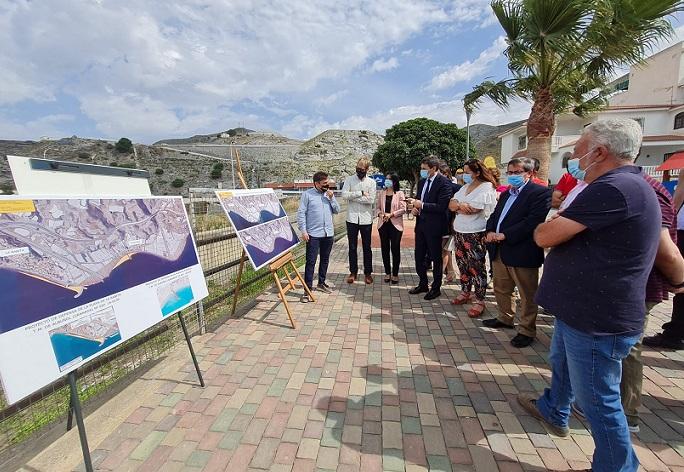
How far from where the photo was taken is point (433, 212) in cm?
455

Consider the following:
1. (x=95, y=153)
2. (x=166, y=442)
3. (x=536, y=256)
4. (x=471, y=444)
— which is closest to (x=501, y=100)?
(x=536, y=256)

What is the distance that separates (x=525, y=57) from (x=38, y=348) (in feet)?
24.3

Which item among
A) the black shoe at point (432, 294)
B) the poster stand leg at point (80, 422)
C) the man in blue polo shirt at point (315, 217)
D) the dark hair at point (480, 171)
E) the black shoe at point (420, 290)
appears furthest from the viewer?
the black shoe at point (420, 290)

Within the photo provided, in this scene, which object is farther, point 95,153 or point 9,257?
point 95,153

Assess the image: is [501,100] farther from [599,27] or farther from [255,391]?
[255,391]

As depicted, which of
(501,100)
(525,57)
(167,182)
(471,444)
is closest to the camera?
(471,444)

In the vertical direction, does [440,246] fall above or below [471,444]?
above

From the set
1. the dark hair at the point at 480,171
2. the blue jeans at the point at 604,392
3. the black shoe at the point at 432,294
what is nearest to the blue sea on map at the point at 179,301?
the blue jeans at the point at 604,392

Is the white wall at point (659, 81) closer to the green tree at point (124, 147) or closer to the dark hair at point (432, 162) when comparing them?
the dark hair at point (432, 162)

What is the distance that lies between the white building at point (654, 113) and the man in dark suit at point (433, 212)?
1074 inches

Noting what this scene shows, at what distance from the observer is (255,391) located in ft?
8.82

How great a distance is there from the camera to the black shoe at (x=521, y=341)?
329 centimetres

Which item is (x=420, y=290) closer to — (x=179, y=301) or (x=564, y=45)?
(x=179, y=301)

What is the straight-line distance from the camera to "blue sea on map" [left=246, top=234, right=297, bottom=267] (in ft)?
12.0
